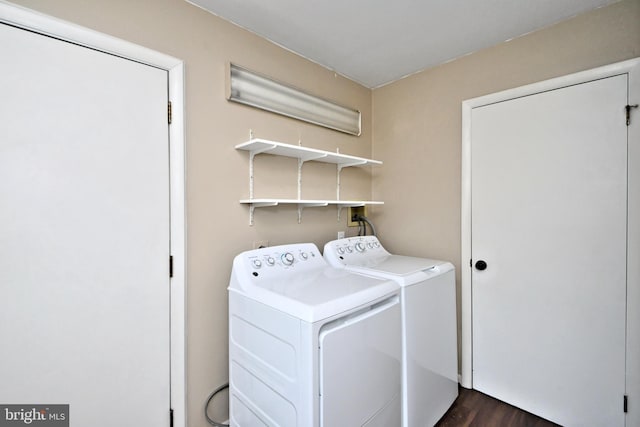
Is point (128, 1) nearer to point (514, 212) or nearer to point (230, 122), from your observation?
point (230, 122)

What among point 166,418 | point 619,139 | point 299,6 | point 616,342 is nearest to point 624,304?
point 616,342

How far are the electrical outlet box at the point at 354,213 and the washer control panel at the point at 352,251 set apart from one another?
1.02 ft

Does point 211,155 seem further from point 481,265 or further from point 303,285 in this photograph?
point 481,265

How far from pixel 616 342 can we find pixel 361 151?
2.10 metres

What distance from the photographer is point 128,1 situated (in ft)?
4.38

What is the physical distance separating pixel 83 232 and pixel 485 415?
2516 mm

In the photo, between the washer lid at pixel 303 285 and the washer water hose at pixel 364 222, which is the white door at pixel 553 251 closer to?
the washer water hose at pixel 364 222

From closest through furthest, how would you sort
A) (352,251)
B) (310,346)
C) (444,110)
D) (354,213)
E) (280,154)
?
1. (310,346)
2. (280,154)
3. (352,251)
4. (444,110)
5. (354,213)

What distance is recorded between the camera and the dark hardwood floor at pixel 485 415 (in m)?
1.76

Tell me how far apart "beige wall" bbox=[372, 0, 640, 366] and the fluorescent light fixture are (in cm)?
44

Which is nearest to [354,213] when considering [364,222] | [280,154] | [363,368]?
[364,222]

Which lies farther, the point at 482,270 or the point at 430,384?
the point at 482,270

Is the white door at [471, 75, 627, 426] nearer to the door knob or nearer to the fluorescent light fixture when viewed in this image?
the door knob

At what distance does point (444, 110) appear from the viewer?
2219 millimetres
